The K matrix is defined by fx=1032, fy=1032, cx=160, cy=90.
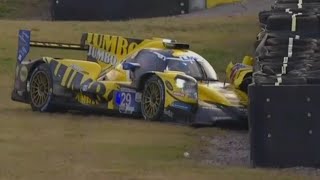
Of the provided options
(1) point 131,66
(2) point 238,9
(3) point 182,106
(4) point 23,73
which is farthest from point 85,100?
(2) point 238,9

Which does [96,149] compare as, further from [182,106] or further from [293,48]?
[182,106]

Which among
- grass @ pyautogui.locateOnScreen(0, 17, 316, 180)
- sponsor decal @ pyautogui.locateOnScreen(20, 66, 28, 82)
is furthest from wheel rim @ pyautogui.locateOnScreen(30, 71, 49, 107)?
grass @ pyautogui.locateOnScreen(0, 17, 316, 180)

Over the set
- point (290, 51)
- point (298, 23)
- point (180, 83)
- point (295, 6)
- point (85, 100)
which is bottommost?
point (85, 100)

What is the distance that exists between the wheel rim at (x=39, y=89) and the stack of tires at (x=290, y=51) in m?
6.12

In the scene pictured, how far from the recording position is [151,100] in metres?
15.7

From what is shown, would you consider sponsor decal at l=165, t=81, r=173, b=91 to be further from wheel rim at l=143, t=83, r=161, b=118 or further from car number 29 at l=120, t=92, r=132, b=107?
car number 29 at l=120, t=92, r=132, b=107

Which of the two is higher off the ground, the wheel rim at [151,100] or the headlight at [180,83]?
the headlight at [180,83]

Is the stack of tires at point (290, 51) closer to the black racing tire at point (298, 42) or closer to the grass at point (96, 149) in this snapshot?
the black racing tire at point (298, 42)

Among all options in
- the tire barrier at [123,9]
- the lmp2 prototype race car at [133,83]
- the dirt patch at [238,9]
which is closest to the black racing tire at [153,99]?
the lmp2 prototype race car at [133,83]

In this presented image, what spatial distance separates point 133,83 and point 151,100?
522mm

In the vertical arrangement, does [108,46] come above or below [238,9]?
above

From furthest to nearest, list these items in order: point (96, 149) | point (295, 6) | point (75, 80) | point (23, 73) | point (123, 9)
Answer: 1. point (123, 9)
2. point (23, 73)
3. point (75, 80)
4. point (295, 6)
5. point (96, 149)

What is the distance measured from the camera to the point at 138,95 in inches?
628

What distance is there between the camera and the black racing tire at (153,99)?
15.4 m
